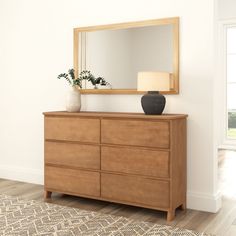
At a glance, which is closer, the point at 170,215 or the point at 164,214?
the point at 170,215

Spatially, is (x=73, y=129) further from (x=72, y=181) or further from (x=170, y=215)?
(x=170, y=215)

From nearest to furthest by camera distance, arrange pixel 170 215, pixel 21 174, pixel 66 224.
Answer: pixel 66 224, pixel 170 215, pixel 21 174

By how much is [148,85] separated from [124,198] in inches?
42.1

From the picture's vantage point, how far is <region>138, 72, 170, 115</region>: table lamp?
341 centimetres

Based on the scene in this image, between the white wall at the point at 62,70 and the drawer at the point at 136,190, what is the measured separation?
0.45m

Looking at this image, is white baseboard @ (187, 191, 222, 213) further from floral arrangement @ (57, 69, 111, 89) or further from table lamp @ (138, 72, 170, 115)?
floral arrangement @ (57, 69, 111, 89)

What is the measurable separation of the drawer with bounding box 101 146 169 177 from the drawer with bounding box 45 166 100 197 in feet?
0.64

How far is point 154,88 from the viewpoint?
3412 millimetres

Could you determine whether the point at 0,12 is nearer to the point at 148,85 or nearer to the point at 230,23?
the point at 148,85

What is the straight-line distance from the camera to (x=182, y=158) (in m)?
3.53

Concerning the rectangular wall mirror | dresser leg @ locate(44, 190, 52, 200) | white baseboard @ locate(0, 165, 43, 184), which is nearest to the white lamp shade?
the rectangular wall mirror

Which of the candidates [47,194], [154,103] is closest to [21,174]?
[47,194]

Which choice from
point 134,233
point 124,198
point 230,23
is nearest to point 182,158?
point 124,198

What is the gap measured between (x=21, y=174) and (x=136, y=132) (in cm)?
201
